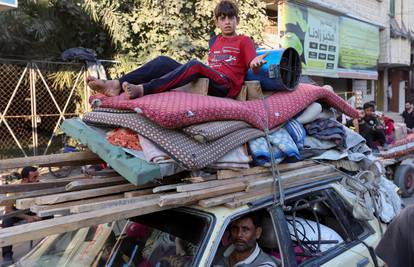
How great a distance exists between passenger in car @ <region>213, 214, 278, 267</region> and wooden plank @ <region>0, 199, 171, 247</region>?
61cm

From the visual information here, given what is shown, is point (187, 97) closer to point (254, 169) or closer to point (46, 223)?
point (254, 169)

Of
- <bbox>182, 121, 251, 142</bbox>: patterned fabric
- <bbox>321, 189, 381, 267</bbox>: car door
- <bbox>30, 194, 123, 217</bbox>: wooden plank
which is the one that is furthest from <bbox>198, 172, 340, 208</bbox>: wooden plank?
<bbox>30, 194, 123, 217</bbox>: wooden plank

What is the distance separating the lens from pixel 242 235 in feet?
8.27

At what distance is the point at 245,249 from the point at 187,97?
99cm

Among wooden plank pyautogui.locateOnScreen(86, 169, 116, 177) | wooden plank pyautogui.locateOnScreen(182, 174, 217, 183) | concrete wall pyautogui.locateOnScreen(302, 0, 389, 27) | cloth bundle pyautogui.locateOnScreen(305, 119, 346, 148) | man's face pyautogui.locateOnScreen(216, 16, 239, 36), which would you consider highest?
concrete wall pyautogui.locateOnScreen(302, 0, 389, 27)

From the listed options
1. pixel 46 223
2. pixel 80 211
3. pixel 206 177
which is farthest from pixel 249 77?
pixel 46 223

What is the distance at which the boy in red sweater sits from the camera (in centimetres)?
273

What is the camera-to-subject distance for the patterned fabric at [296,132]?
3.06 meters

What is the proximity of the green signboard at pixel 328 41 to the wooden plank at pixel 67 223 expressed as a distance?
11172 mm

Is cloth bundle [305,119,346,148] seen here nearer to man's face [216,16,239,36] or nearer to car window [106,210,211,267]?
man's face [216,16,239,36]

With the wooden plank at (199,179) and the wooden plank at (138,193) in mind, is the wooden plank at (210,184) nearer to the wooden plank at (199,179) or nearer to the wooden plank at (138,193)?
the wooden plank at (199,179)

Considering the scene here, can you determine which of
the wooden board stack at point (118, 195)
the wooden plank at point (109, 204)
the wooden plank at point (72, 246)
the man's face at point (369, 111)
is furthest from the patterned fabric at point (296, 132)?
the man's face at point (369, 111)

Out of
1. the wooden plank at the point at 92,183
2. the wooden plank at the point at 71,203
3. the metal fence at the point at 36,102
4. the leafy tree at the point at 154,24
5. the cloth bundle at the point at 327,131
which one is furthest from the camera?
the leafy tree at the point at 154,24

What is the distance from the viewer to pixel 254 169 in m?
2.71
